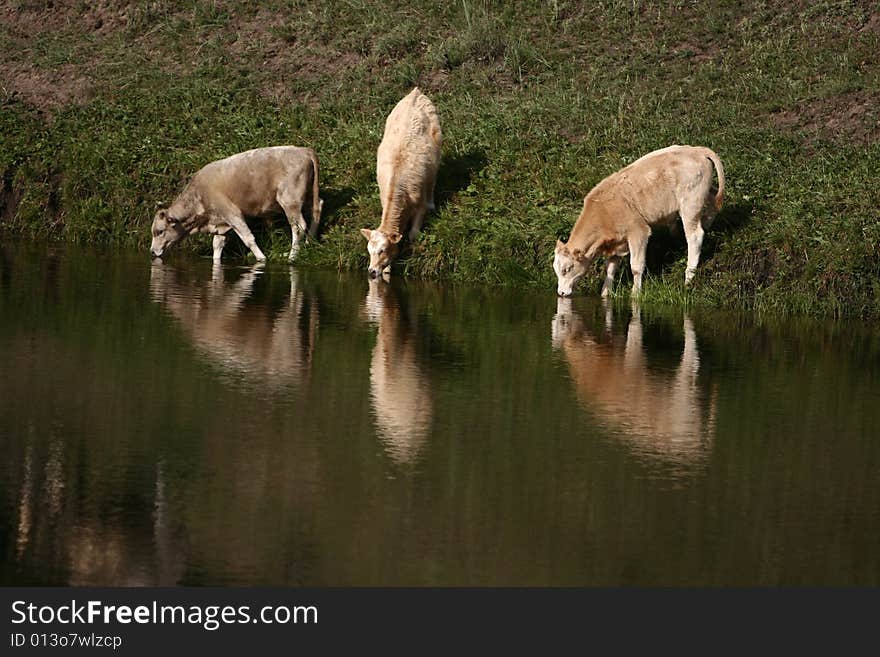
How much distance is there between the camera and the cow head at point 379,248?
19.7 meters

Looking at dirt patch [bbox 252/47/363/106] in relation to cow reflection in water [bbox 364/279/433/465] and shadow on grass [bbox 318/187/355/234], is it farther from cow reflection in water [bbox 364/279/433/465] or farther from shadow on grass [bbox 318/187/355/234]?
cow reflection in water [bbox 364/279/433/465]

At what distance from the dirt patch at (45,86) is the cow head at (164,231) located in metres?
6.95

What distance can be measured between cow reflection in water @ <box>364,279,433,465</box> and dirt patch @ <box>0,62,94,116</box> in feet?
40.5

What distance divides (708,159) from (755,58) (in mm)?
8620

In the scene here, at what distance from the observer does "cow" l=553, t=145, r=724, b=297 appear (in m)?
18.3

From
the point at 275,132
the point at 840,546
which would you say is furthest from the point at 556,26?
the point at 840,546

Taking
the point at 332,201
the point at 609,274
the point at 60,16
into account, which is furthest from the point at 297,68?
the point at 609,274

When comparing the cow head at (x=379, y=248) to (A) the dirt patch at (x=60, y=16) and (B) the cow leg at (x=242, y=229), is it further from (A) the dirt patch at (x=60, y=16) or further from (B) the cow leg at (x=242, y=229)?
(A) the dirt patch at (x=60, y=16)

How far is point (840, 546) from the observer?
28.0ft

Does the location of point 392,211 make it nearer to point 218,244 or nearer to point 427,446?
point 218,244

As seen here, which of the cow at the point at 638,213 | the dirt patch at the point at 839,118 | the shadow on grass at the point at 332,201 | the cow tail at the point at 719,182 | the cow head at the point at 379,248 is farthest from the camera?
the dirt patch at the point at 839,118

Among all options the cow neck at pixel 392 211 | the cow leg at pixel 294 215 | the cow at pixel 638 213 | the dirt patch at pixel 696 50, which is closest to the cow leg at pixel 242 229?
the cow leg at pixel 294 215

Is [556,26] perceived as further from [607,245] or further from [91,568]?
[91,568]

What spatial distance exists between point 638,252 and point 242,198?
5968 mm
